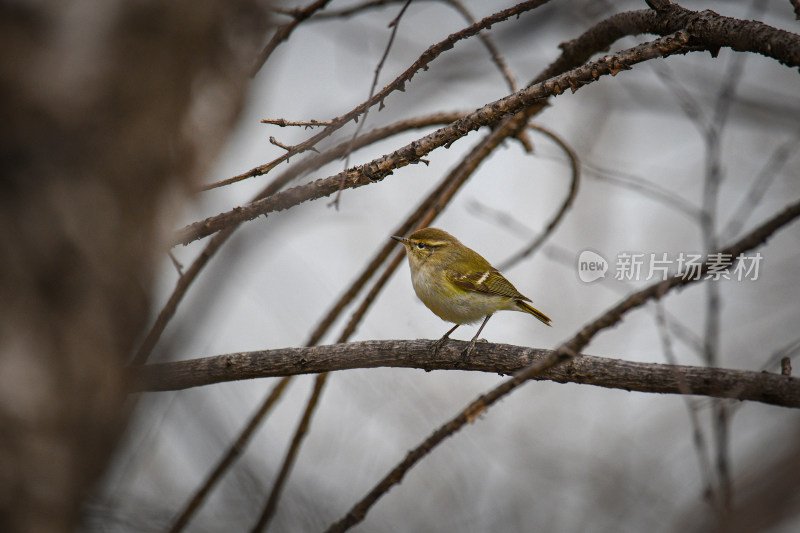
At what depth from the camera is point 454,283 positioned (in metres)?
4.12

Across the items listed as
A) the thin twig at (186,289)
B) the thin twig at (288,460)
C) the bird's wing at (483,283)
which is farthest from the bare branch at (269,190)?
the bird's wing at (483,283)

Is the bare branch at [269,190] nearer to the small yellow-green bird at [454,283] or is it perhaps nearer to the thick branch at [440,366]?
the thick branch at [440,366]

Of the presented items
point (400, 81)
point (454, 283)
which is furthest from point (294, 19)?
point (454, 283)

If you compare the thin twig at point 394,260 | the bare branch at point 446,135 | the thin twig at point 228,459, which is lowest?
the thin twig at point 228,459

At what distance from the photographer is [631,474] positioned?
612cm

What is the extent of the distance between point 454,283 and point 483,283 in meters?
0.21

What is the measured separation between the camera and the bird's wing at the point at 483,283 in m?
4.11

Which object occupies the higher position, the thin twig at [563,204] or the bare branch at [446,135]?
the thin twig at [563,204]

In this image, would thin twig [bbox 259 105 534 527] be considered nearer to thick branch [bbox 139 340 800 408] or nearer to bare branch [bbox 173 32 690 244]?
thick branch [bbox 139 340 800 408]

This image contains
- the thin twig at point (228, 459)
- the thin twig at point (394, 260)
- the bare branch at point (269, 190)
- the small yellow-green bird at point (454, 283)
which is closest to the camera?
the bare branch at point (269, 190)

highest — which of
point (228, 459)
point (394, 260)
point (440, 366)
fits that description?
point (394, 260)

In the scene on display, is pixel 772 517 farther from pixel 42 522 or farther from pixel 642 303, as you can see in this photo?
pixel 42 522

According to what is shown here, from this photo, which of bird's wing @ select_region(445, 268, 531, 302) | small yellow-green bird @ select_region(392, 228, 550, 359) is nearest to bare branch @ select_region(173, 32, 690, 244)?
small yellow-green bird @ select_region(392, 228, 550, 359)

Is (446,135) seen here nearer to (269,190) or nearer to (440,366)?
(440,366)
